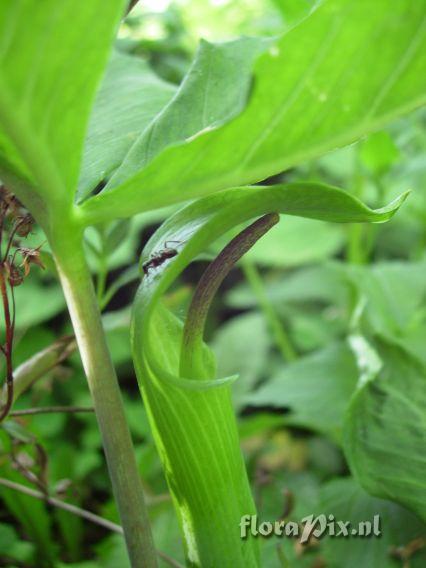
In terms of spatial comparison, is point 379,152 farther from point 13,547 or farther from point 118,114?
point 13,547

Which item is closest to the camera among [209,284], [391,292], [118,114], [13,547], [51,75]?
[51,75]

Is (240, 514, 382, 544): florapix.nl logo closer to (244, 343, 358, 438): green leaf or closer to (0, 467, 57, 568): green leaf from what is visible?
(244, 343, 358, 438): green leaf

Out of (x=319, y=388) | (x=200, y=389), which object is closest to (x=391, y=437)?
(x=200, y=389)

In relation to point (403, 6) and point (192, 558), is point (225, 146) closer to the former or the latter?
point (403, 6)

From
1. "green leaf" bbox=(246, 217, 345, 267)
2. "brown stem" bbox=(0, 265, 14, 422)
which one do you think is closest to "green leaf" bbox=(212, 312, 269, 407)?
"green leaf" bbox=(246, 217, 345, 267)

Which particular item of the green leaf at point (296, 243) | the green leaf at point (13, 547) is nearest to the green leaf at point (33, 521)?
the green leaf at point (13, 547)

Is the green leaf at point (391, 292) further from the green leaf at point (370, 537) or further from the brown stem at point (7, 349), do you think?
the brown stem at point (7, 349)
